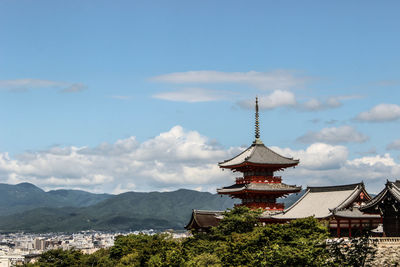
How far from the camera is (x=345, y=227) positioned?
206 ft

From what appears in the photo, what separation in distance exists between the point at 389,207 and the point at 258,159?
2487 cm

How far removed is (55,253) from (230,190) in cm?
3246

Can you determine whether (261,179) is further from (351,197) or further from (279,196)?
(351,197)

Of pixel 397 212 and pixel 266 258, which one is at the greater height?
pixel 397 212

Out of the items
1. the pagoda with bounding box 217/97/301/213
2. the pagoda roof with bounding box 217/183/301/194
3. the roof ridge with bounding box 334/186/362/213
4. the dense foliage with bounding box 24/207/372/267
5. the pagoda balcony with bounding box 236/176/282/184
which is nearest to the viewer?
the dense foliage with bounding box 24/207/372/267

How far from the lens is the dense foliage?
42.6 metres

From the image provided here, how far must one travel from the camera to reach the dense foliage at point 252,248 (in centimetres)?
4256

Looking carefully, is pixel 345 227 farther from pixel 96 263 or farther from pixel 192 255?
pixel 96 263

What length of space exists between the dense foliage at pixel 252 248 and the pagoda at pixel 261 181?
5823mm

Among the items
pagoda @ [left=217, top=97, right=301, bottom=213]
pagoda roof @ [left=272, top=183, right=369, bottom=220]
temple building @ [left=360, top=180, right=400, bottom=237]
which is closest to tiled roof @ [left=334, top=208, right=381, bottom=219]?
pagoda roof @ [left=272, top=183, right=369, bottom=220]

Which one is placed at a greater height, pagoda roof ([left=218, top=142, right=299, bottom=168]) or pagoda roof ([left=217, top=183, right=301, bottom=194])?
pagoda roof ([left=218, top=142, right=299, bottom=168])

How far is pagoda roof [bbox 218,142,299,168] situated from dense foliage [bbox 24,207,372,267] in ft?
29.7

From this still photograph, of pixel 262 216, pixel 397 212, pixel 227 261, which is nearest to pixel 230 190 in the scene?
pixel 262 216

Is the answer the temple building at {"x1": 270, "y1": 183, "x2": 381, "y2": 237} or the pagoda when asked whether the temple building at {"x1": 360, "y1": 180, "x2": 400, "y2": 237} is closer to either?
the temple building at {"x1": 270, "y1": 183, "x2": 381, "y2": 237}
